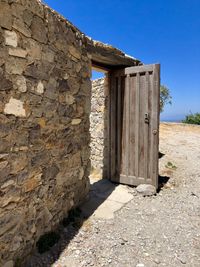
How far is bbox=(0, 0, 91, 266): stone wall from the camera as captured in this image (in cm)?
192

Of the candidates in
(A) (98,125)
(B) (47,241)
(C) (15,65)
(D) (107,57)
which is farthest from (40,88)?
(A) (98,125)

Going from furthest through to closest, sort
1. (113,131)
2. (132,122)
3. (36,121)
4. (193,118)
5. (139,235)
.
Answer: (193,118)
(113,131)
(132,122)
(139,235)
(36,121)

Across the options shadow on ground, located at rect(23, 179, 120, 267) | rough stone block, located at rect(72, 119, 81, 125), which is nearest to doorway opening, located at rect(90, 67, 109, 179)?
shadow on ground, located at rect(23, 179, 120, 267)

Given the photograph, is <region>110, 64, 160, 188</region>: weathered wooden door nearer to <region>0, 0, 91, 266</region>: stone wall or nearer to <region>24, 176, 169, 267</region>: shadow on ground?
<region>24, 176, 169, 267</region>: shadow on ground

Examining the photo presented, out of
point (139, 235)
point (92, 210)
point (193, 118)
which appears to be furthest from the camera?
point (193, 118)

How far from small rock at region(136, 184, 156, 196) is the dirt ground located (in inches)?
3.8

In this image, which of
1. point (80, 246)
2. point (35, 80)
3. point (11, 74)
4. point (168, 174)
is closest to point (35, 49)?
point (35, 80)

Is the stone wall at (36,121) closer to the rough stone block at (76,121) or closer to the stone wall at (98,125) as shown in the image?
the rough stone block at (76,121)

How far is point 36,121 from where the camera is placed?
7.47 ft

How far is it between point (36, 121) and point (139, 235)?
1745mm

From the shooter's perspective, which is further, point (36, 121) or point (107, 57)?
point (107, 57)

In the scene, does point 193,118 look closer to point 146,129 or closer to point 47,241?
point 146,129

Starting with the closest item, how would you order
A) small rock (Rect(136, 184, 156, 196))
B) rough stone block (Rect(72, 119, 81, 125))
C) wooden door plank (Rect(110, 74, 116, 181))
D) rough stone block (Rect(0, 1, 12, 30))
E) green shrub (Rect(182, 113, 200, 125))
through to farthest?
rough stone block (Rect(0, 1, 12, 30)), rough stone block (Rect(72, 119, 81, 125)), small rock (Rect(136, 184, 156, 196)), wooden door plank (Rect(110, 74, 116, 181)), green shrub (Rect(182, 113, 200, 125))

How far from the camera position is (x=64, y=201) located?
2.86 meters
